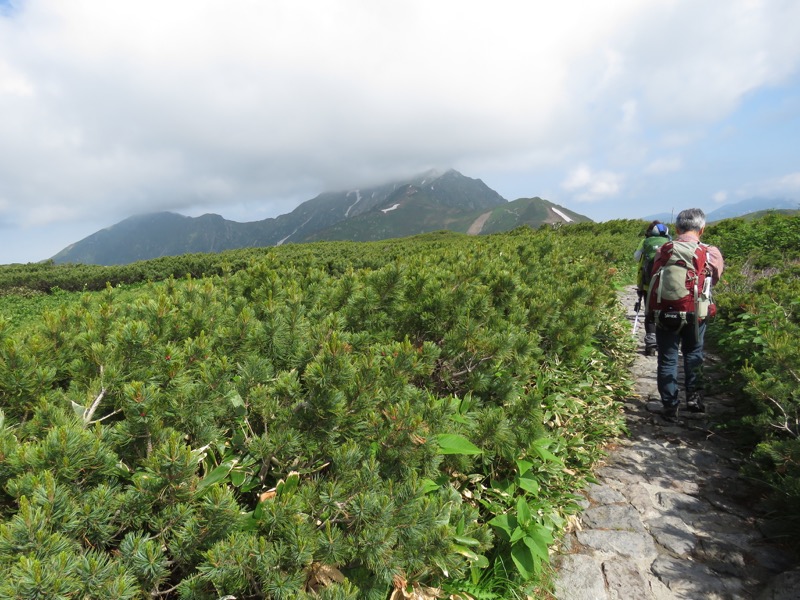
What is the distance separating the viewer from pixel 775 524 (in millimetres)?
3377

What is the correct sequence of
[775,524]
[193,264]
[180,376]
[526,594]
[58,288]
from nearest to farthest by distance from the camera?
[180,376]
[526,594]
[775,524]
[58,288]
[193,264]

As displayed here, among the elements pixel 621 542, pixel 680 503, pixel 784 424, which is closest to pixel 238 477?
pixel 621 542

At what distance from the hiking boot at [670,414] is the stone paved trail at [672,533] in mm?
228

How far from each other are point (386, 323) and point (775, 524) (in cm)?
375

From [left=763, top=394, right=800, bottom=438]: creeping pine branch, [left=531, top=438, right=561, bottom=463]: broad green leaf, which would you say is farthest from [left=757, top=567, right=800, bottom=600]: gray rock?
[left=531, top=438, right=561, bottom=463]: broad green leaf

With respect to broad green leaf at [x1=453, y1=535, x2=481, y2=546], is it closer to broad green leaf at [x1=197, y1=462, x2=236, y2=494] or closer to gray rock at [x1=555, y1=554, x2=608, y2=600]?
gray rock at [x1=555, y1=554, x2=608, y2=600]

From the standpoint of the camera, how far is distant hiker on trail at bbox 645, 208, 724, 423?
193 inches

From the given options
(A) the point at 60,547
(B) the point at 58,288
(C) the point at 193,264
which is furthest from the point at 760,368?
(B) the point at 58,288

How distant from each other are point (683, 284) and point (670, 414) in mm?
1724

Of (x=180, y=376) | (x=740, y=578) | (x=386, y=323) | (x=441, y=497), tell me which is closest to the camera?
(x=180, y=376)

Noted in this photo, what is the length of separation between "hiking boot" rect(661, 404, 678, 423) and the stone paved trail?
228 millimetres

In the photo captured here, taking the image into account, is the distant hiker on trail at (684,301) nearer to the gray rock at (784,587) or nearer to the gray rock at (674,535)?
the gray rock at (674,535)

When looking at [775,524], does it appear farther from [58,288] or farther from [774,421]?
[58,288]

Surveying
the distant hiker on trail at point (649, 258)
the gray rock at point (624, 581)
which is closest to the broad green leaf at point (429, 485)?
the gray rock at point (624, 581)
